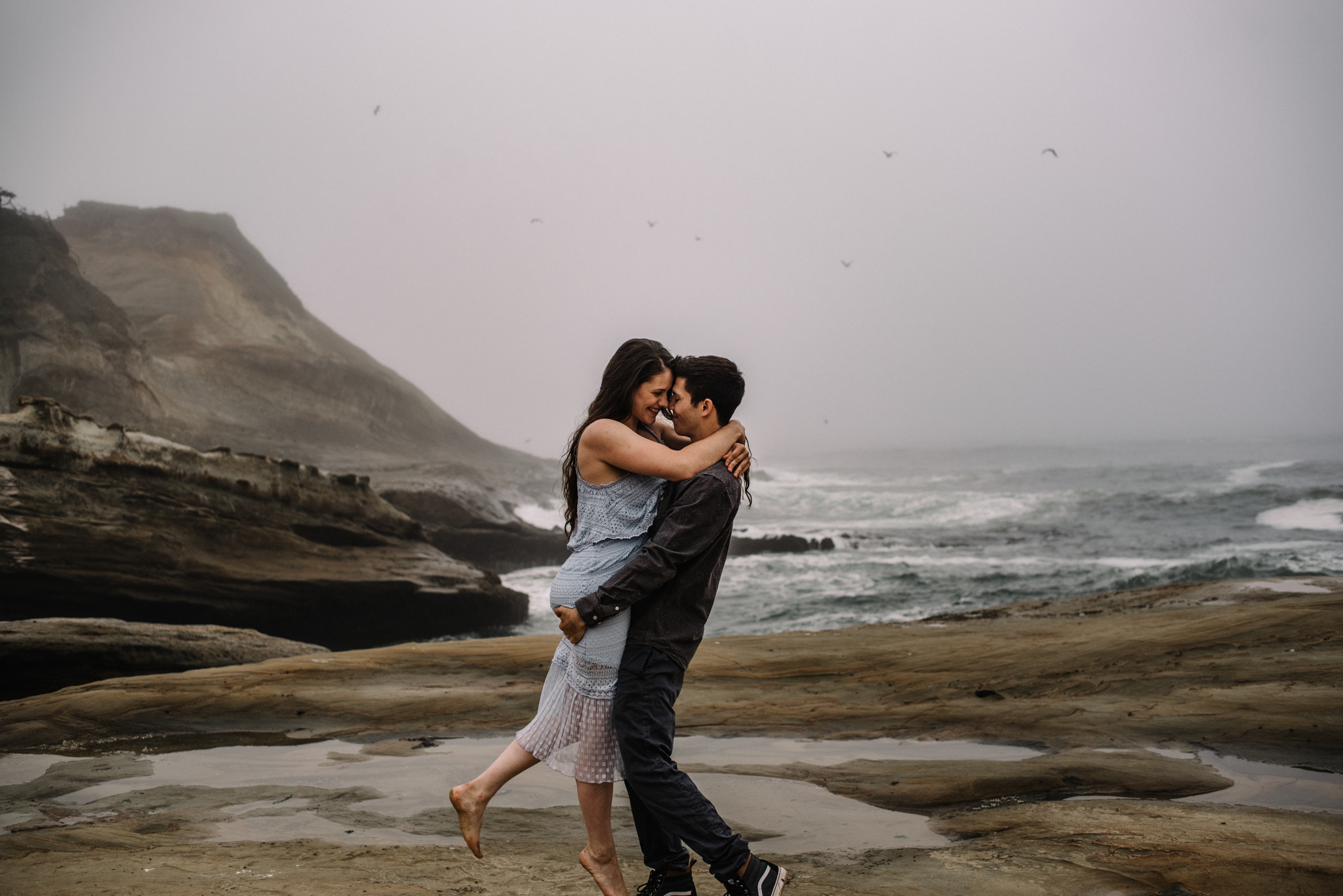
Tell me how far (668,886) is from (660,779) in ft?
1.27

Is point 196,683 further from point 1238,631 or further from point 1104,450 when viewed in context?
point 1104,450

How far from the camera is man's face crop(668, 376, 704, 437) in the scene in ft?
8.36

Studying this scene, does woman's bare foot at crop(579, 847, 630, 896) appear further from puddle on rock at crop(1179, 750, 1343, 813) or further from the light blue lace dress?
puddle on rock at crop(1179, 750, 1343, 813)

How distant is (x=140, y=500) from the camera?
27.9 feet

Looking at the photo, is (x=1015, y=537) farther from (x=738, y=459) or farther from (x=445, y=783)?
(x=738, y=459)

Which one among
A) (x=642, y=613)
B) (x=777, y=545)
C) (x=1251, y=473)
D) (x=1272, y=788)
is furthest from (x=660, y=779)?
(x=1251, y=473)

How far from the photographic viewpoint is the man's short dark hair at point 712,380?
254 cm

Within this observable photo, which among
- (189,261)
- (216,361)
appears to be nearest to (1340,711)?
(216,361)

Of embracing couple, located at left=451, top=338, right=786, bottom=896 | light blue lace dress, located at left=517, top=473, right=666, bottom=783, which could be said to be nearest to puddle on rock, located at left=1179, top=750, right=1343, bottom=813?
embracing couple, located at left=451, top=338, right=786, bottom=896

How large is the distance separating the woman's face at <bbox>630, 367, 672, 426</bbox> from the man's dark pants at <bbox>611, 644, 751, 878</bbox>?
69 centimetres

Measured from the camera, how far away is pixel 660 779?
2320 millimetres

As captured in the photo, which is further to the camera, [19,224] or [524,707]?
[19,224]

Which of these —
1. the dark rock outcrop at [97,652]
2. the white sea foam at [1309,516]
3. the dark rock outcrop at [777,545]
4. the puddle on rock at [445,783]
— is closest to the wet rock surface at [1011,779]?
the puddle on rock at [445,783]

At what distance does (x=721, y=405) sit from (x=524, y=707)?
10.5 ft
